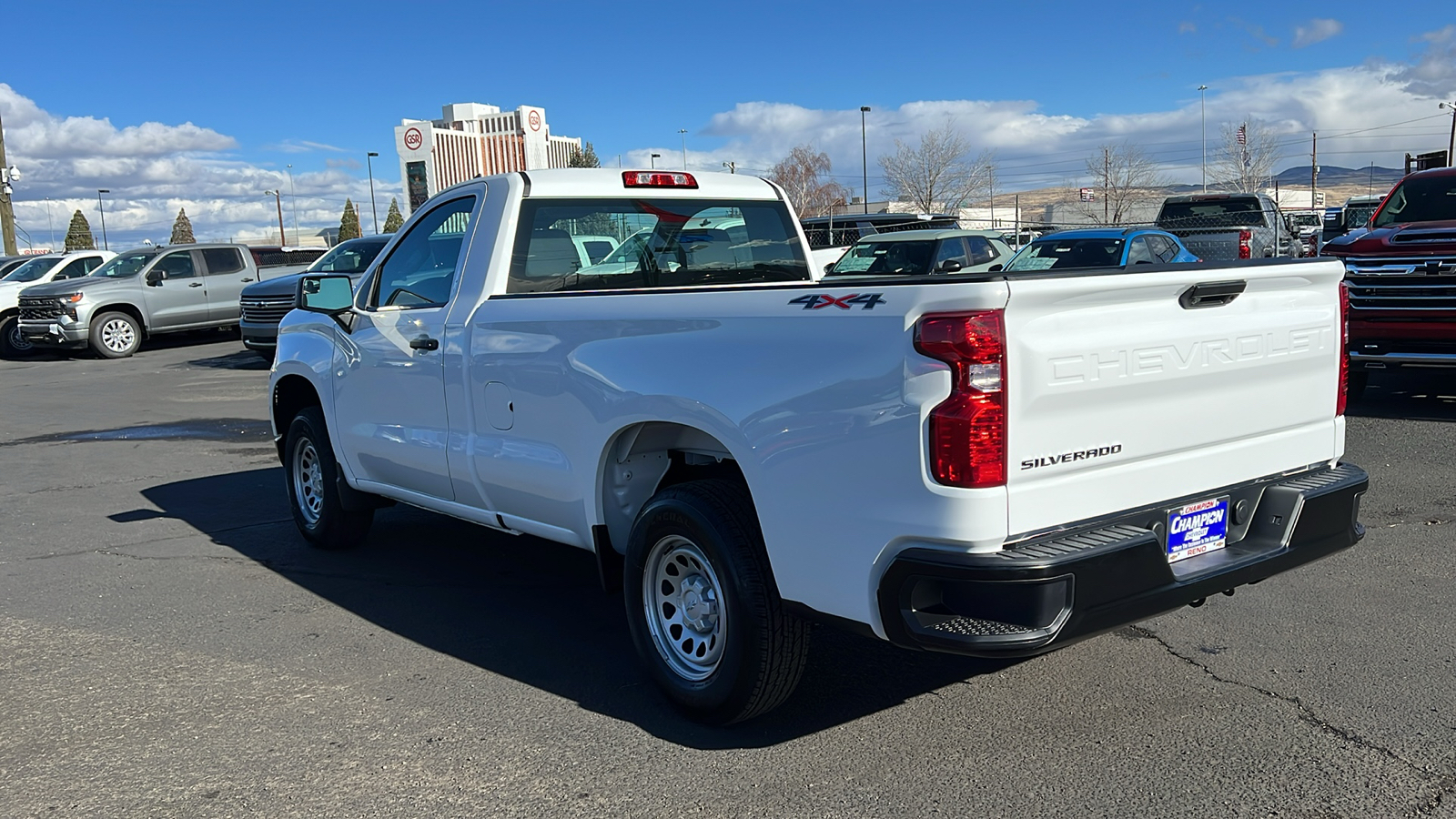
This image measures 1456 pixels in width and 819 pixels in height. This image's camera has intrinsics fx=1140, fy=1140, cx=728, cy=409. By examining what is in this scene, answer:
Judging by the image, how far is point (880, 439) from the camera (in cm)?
325

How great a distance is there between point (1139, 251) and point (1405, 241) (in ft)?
21.0

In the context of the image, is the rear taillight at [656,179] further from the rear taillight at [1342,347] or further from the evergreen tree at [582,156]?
the evergreen tree at [582,156]

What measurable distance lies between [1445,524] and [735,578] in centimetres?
482

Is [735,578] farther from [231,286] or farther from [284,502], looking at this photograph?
[231,286]

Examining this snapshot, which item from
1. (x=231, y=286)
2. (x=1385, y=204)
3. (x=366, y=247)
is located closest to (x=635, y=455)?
(x=1385, y=204)

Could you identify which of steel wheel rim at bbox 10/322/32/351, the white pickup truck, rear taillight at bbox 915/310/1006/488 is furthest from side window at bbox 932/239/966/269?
steel wheel rim at bbox 10/322/32/351

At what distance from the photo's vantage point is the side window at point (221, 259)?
2236 cm

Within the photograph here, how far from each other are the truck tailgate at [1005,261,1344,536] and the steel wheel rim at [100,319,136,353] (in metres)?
22.0

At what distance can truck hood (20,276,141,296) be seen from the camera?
21234 mm

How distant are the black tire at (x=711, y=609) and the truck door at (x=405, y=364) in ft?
5.12

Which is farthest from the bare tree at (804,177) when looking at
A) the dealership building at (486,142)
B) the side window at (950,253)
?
the side window at (950,253)

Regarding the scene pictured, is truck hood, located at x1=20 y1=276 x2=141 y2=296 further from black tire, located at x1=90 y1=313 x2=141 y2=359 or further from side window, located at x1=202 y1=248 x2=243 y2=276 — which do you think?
side window, located at x1=202 y1=248 x2=243 y2=276

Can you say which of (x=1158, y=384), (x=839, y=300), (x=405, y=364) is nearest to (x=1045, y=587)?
(x=1158, y=384)

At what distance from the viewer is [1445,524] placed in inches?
252
